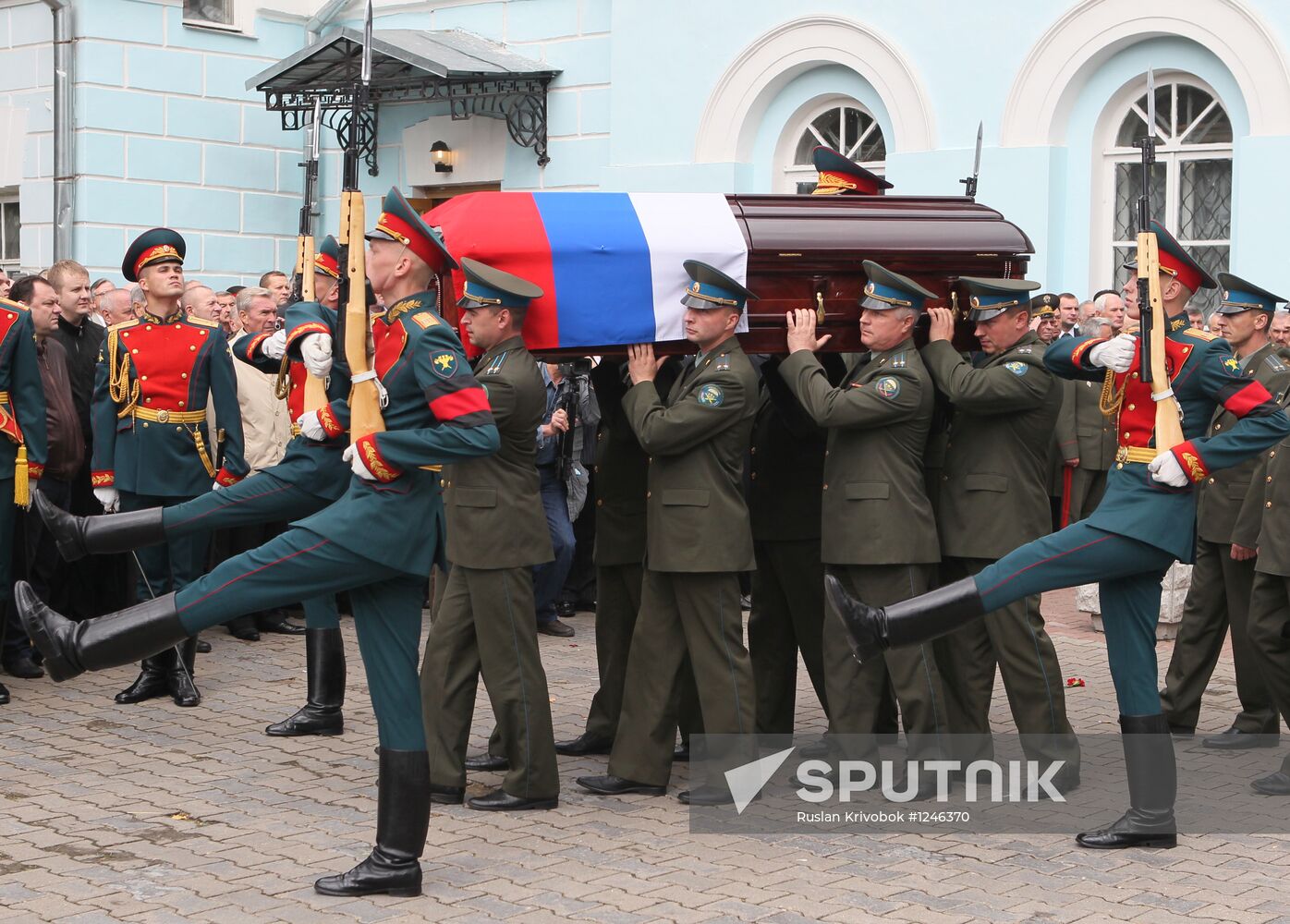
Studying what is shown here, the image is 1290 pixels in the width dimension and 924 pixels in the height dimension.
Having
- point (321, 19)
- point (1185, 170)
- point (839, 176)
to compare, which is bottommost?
point (839, 176)

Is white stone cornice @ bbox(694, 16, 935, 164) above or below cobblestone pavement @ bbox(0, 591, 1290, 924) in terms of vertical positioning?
above

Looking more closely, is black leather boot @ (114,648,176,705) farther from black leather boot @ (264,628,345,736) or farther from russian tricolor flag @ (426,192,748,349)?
russian tricolor flag @ (426,192,748,349)

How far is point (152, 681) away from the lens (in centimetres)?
766

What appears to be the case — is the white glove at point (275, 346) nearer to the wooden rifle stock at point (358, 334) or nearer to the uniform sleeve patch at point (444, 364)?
the wooden rifle stock at point (358, 334)

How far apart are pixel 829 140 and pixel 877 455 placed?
654 cm

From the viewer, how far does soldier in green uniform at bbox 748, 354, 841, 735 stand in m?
6.67

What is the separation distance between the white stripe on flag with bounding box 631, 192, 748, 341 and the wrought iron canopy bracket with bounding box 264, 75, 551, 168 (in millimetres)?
6855

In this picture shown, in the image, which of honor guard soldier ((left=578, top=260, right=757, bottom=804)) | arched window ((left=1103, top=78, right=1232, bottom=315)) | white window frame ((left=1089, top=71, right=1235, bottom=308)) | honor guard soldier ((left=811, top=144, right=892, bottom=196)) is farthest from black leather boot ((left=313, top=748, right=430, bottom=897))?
white window frame ((left=1089, top=71, right=1235, bottom=308))

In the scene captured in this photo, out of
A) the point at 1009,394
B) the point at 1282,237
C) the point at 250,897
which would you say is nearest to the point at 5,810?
the point at 250,897

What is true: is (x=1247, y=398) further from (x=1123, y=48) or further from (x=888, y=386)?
(x=1123, y=48)

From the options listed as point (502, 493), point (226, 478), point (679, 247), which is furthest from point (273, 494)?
point (226, 478)

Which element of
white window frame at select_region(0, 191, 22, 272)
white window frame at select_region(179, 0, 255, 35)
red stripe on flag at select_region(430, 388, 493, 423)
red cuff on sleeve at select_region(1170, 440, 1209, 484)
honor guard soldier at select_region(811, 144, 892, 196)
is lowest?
red cuff on sleeve at select_region(1170, 440, 1209, 484)

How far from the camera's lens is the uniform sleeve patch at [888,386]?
6.11m

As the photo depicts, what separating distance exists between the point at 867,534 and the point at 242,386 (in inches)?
166
